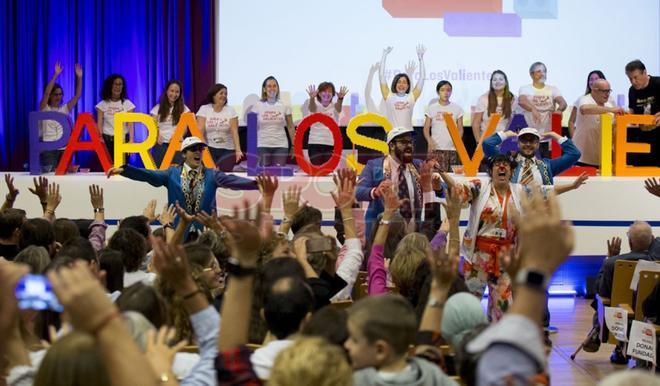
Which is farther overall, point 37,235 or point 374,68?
point 374,68

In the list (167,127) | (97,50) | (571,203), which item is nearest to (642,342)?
(571,203)

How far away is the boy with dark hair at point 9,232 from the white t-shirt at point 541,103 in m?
6.52

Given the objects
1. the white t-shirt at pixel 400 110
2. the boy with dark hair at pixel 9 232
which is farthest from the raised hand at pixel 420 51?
the boy with dark hair at pixel 9 232

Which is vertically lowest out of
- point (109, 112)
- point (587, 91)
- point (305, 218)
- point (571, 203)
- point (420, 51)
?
point (571, 203)

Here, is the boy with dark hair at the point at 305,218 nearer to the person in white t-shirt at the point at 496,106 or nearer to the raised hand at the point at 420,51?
the person in white t-shirt at the point at 496,106

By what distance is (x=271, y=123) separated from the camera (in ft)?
35.6

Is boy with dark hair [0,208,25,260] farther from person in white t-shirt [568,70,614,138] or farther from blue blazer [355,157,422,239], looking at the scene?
person in white t-shirt [568,70,614,138]

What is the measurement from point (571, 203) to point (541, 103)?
56.0 inches

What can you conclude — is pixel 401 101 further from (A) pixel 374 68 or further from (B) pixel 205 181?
(B) pixel 205 181

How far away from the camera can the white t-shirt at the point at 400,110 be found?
10.9m

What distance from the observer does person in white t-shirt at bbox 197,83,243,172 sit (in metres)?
10.5

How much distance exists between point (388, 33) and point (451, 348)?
9393mm

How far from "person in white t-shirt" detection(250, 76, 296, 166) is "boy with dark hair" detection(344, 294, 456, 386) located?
8.00 metres

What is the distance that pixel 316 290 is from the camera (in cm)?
423
